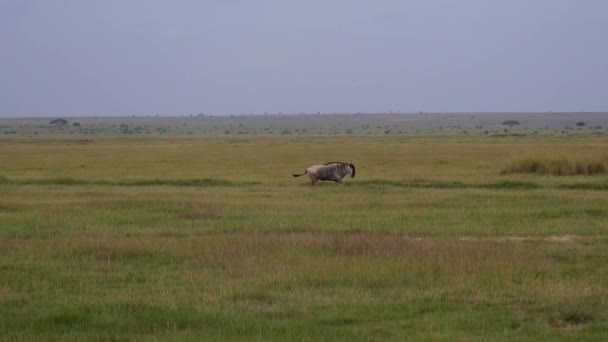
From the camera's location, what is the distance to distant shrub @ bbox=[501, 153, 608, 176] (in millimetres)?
32000

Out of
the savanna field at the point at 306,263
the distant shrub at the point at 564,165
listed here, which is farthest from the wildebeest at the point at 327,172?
the distant shrub at the point at 564,165

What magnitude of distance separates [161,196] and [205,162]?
61.8 ft

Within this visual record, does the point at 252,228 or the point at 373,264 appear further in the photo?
the point at 252,228

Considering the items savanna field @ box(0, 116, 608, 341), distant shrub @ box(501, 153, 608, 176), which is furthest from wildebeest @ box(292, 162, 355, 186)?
distant shrub @ box(501, 153, 608, 176)

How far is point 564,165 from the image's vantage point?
32344mm

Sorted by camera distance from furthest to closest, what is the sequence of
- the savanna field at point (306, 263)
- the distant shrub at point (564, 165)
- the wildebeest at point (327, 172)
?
the distant shrub at point (564, 165), the wildebeest at point (327, 172), the savanna field at point (306, 263)

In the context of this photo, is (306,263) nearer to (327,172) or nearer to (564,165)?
(327,172)

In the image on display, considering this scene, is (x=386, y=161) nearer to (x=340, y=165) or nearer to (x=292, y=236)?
(x=340, y=165)

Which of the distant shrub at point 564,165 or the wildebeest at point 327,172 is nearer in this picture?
the wildebeest at point 327,172

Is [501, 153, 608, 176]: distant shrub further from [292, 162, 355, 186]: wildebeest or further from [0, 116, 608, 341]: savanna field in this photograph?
[292, 162, 355, 186]: wildebeest

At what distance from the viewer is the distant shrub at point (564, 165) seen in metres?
32.0

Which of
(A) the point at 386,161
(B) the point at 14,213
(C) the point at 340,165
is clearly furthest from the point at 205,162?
(B) the point at 14,213

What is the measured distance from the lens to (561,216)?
1883 cm

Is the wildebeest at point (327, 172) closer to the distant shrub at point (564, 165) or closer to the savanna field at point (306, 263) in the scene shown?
the savanna field at point (306, 263)
